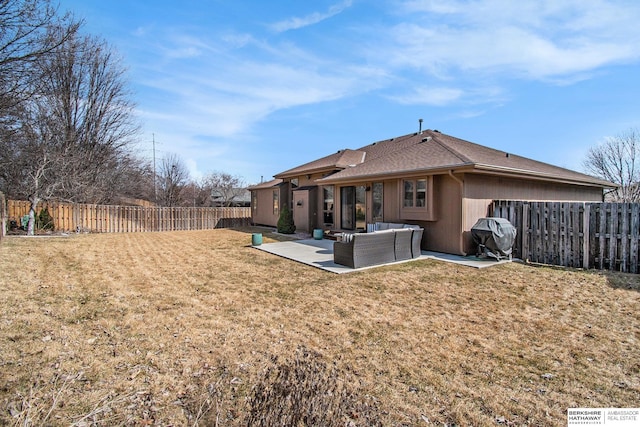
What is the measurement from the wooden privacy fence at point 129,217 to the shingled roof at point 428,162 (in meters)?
7.25

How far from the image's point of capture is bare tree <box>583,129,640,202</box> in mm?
21234

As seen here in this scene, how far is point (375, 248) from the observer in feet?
25.4

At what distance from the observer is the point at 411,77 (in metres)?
11.4

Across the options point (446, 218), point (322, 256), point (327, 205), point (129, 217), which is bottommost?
point (322, 256)

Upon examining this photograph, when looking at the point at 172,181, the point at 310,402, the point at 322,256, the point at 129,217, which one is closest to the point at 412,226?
the point at 322,256

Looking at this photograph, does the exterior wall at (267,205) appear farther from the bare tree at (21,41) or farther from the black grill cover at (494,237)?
the bare tree at (21,41)

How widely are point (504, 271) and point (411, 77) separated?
7900 mm

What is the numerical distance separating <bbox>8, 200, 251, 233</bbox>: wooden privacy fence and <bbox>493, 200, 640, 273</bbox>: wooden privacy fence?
17.2 metres

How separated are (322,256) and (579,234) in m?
6.58

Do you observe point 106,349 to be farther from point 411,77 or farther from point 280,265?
point 411,77

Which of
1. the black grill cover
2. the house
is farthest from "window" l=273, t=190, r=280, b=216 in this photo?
the black grill cover

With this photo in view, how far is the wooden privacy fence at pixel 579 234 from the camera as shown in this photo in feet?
23.0

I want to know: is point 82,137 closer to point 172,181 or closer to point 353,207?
point 172,181

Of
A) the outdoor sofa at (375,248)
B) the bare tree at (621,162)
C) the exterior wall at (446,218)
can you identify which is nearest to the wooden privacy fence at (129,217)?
the outdoor sofa at (375,248)
